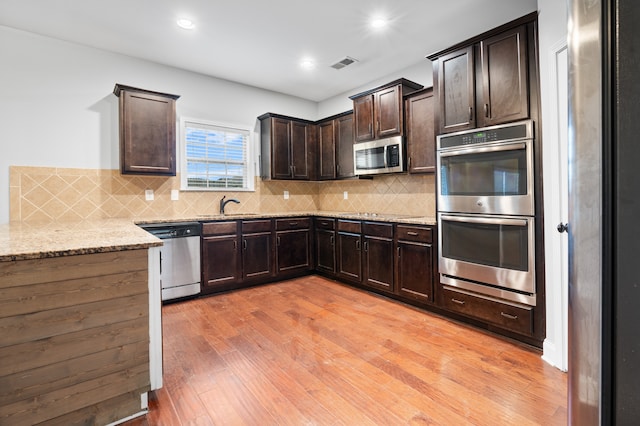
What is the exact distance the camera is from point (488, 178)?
2.63m

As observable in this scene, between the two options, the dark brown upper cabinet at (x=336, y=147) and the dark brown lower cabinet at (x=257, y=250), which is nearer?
the dark brown lower cabinet at (x=257, y=250)

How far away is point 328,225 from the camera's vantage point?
4.45 m

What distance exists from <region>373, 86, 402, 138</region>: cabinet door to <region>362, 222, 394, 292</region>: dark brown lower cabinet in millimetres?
1149

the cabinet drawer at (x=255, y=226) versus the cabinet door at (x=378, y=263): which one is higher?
the cabinet drawer at (x=255, y=226)

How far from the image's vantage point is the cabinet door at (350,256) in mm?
3965

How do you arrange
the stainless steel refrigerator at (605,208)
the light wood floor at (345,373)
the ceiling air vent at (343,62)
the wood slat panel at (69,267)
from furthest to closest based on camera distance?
the ceiling air vent at (343,62) < the light wood floor at (345,373) < the wood slat panel at (69,267) < the stainless steel refrigerator at (605,208)

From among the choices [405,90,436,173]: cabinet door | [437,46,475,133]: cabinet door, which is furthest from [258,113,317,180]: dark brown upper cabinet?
[437,46,475,133]: cabinet door

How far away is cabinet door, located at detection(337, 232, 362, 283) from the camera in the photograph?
13.0ft

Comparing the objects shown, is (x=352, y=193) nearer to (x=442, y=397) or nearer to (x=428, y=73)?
(x=428, y=73)

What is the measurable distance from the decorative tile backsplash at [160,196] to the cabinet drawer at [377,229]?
0.67 metres

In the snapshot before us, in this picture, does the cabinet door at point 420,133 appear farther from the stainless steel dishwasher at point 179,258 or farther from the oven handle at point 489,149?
the stainless steel dishwasher at point 179,258

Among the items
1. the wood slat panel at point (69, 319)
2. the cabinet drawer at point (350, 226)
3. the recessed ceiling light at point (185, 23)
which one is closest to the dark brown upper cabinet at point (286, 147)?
the cabinet drawer at point (350, 226)

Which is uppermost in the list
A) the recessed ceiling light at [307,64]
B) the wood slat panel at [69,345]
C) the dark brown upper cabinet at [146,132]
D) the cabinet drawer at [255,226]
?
the recessed ceiling light at [307,64]

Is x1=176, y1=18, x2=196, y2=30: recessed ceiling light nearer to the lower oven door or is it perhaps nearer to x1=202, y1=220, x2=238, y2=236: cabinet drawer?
x1=202, y1=220, x2=238, y2=236: cabinet drawer
